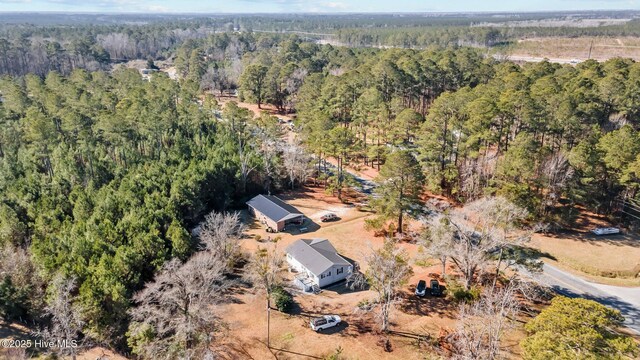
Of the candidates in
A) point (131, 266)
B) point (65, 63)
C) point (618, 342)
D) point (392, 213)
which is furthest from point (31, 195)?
point (65, 63)

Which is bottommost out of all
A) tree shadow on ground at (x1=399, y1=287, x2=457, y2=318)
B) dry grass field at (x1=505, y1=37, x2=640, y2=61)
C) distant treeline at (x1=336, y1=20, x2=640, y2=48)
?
tree shadow on ground at (x1=399, y1=287, x2=457, y2=318)

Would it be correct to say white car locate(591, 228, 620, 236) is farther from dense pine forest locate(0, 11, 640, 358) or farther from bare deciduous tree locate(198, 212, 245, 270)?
bare deciduous tree locate(198, 212, 245, 270)

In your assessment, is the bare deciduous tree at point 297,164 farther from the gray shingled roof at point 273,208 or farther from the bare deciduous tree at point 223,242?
the bare deciduous tree at point 223,242

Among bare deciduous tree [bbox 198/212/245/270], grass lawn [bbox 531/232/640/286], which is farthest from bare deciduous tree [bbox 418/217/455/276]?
bare deciduous tree [bbox 198/212/245/270]

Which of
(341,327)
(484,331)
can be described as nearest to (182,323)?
(341,327)

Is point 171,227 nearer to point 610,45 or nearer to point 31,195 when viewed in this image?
point 31,195

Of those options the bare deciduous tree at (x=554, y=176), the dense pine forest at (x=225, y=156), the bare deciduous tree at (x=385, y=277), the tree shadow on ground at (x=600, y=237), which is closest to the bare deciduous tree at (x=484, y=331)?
the bare deciduous tree at (x=385, y=277)
